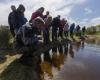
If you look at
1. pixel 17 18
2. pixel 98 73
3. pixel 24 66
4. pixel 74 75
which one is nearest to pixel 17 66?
pixel 24 66

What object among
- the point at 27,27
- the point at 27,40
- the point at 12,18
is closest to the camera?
the point at 27,27

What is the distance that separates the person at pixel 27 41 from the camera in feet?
30.2

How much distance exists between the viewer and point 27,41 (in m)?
9.39

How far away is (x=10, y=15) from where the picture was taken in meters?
13.1

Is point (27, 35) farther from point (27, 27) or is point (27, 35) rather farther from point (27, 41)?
point (27, 27)

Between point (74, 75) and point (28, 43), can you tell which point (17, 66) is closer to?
point (28, 43)

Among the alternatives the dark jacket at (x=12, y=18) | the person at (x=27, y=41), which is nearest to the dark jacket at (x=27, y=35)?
the person at (x=27, y=41)

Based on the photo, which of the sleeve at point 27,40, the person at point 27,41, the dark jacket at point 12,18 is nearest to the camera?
the person at point 27,41

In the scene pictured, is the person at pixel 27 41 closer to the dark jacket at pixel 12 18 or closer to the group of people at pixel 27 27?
the group of people at pixel 27 27

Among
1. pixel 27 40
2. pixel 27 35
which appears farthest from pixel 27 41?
pixel 27 35

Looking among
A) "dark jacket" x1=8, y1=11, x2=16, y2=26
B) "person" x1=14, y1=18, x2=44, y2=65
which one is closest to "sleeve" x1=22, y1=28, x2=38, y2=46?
"person" x1=14, y1=18, x2=44, y2=65

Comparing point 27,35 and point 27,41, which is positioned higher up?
point 27,35

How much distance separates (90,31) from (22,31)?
46749mm

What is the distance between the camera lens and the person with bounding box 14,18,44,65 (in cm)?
920
